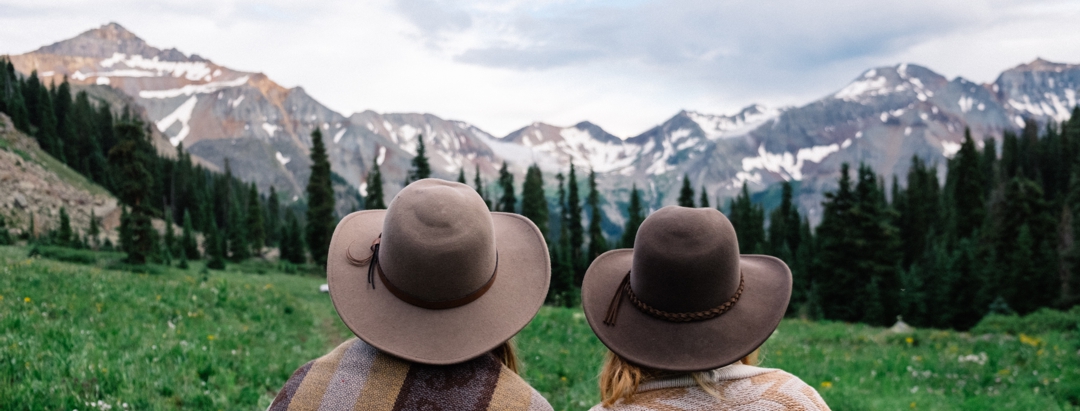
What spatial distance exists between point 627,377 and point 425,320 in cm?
109

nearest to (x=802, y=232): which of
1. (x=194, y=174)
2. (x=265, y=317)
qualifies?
(x=265, y=317)

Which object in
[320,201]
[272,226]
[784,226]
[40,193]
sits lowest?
[272,226]

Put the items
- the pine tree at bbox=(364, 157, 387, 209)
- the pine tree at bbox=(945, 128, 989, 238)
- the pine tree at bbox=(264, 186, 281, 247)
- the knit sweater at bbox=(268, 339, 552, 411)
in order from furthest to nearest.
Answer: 1. the pine tree at bbox=(264, 186, 281, 247)
2. the pine tree at bbox=(945, 128, 989, 238)
3. the pine tree at bbox=(364, 157, 387, 209)
4. the knit sweater at bbox=(268, 339, 552, 411)

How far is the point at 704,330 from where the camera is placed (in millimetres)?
3240

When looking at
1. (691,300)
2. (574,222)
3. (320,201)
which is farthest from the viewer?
(574,222)

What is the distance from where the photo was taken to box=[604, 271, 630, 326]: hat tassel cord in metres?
3.45

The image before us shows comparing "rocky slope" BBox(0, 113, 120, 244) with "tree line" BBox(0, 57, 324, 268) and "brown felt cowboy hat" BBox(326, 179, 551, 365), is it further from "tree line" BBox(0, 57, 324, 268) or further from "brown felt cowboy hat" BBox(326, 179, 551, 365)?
"brown felt cowboy hat" BBox(326, 179, 551, 365)

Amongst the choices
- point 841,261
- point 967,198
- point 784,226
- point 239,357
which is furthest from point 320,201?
point 967,198

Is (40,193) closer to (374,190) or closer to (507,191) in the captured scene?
(374,190)

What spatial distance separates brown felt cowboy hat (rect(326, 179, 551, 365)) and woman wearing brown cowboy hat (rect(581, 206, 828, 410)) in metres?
0.57

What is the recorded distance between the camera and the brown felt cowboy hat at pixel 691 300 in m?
3.16

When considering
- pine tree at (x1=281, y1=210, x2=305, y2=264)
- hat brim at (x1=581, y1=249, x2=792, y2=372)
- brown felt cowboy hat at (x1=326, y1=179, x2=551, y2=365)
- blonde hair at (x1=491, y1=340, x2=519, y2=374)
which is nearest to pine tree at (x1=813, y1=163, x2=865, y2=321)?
hat brim at (x1=581, y1=249, x2=792, y2=372)

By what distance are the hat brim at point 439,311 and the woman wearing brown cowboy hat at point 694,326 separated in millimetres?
509

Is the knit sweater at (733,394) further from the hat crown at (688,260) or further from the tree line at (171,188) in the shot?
the tree line at (171,188)
